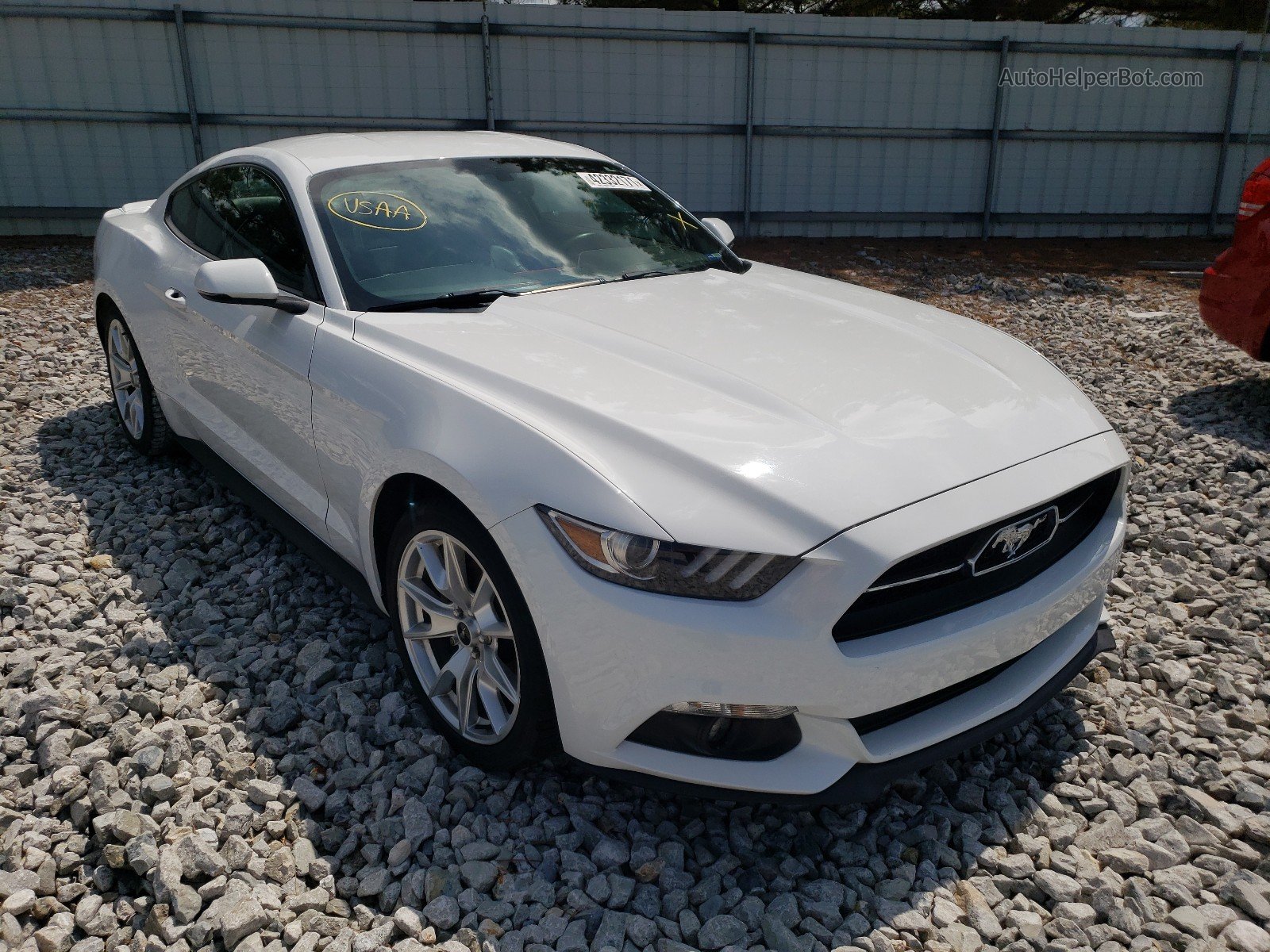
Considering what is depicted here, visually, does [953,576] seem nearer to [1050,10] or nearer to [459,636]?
[459,636]

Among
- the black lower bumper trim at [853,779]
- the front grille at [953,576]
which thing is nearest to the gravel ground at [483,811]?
the black lower bumper trim at [853,779]

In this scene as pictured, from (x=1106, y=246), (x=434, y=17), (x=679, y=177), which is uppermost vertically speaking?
(x=434, y=17)

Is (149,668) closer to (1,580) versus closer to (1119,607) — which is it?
(1,580)

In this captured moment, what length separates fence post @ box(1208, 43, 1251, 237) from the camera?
12.1 m

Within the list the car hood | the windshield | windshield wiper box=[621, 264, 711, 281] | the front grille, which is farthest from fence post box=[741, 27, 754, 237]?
the front grille

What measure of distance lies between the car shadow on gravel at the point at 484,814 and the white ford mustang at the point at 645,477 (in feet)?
0.73

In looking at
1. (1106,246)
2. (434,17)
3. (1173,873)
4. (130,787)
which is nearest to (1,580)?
(130,787)

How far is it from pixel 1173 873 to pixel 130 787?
266cm

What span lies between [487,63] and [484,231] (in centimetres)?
859

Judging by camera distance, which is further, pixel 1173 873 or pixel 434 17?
pixel 434 17

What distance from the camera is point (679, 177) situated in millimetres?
11711

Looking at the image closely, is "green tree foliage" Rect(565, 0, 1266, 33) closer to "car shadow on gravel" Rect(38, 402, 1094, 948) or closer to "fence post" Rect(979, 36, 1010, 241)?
"fence post" Rect(979, 36, 1010, 241)

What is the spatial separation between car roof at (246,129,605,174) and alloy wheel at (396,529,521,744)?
1669 mm

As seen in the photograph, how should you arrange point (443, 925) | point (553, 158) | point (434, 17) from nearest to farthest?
1. point (443, 925)
2. point (553, 158)
3. point (434, 17)
